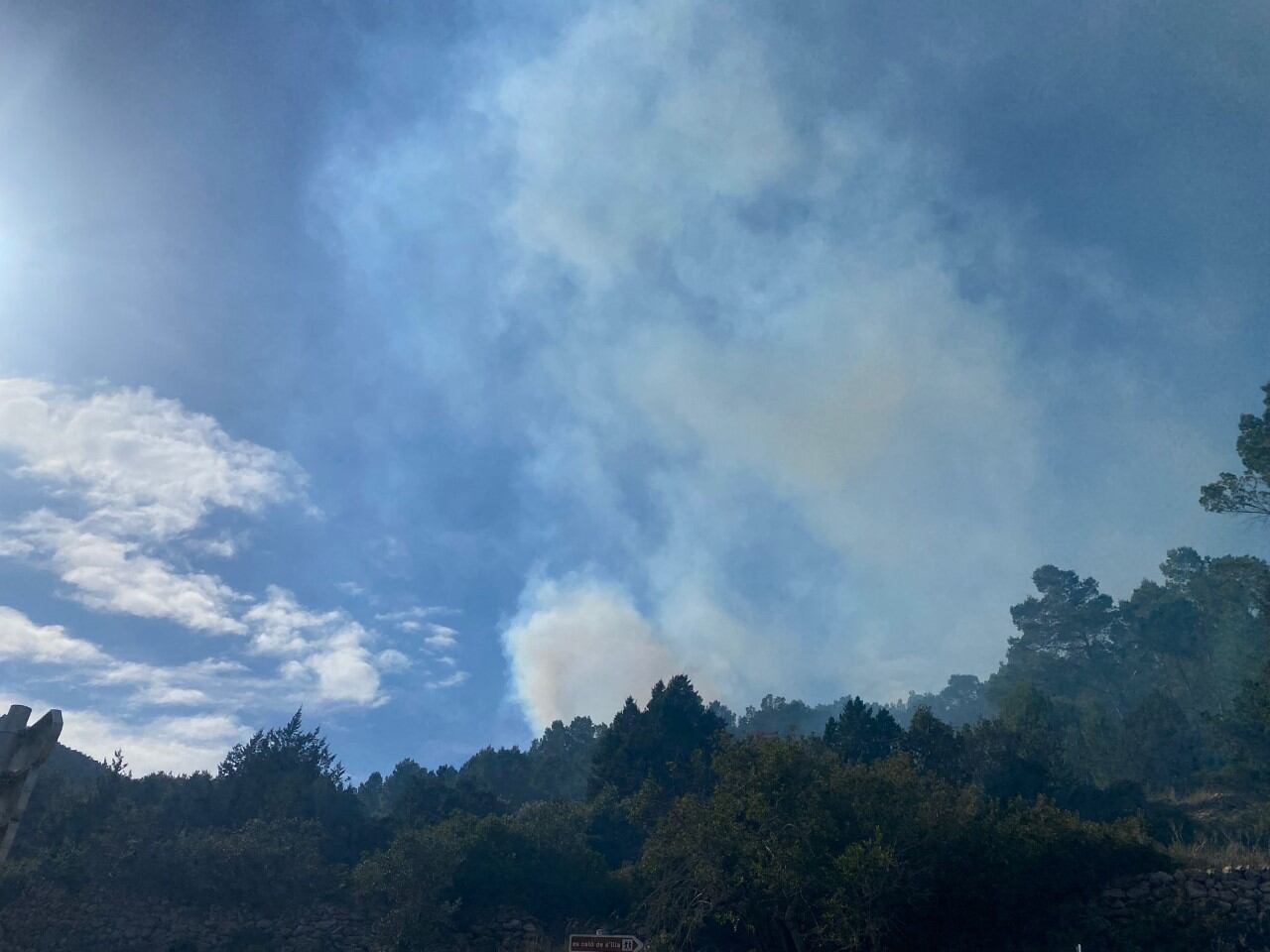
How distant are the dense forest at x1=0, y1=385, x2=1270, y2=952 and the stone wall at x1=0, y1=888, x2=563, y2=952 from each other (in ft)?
3.12

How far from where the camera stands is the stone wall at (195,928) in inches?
1101

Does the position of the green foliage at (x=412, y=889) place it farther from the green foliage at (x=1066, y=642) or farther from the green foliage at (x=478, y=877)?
the green foliage at (x=1066, y=642)

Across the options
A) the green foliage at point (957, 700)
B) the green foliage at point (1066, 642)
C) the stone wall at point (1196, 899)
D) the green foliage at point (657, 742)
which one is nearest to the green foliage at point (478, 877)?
the green foliage at point (657, 742)

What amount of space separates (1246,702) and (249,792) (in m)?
54.3

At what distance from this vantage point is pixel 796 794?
2375cm

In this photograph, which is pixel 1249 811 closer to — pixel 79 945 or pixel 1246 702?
pixel 1246 702

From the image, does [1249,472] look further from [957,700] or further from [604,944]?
[957,700]

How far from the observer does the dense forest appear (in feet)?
75.7

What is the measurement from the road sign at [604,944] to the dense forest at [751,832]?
8.11 meters

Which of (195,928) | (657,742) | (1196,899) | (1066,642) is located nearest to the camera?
(1196,899)

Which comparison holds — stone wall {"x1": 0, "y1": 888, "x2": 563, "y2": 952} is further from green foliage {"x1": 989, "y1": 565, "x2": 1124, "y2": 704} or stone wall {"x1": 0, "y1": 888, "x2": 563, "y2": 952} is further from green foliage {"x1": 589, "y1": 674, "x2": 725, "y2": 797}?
green foliage {"x1": 989, "y1": 565, "x2": 1124, "y2": 704}

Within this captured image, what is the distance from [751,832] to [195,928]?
68.8 ft

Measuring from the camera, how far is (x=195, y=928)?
1187 inches

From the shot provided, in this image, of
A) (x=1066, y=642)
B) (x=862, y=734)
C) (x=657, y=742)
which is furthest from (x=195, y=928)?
(x=1066, y=642)
